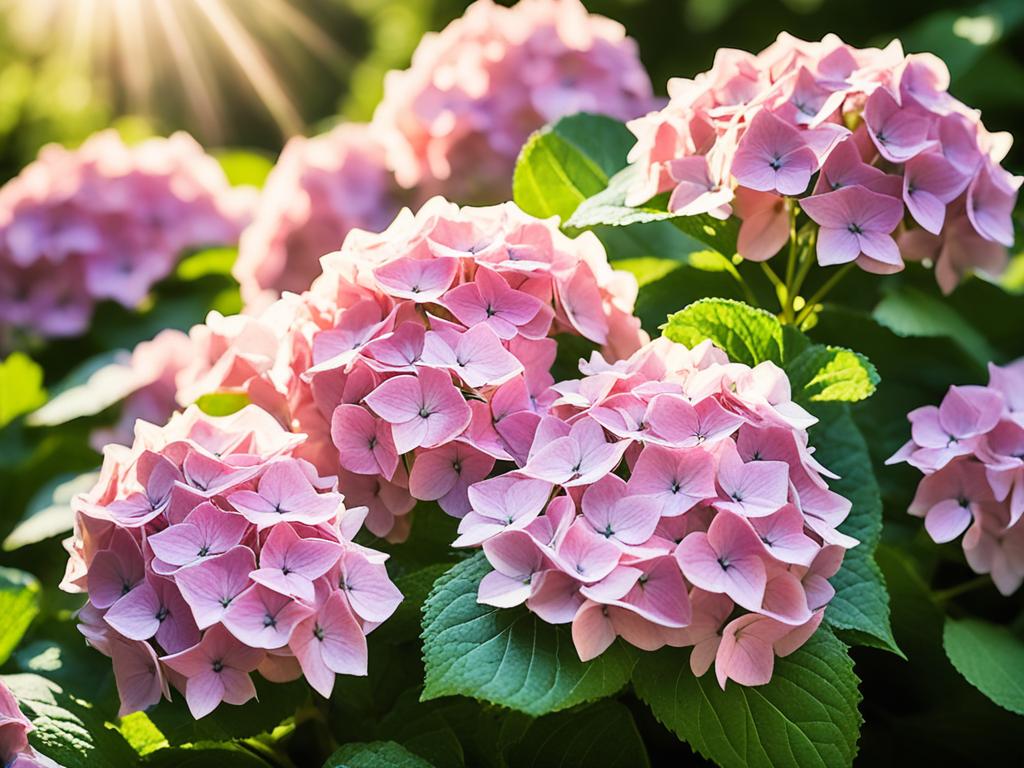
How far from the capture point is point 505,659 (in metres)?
0.73

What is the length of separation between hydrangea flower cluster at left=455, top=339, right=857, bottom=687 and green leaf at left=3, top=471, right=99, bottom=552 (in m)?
0.58

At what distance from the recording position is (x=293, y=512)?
784 millimetres

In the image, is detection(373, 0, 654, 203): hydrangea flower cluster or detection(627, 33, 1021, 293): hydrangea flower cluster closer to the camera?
detection(627, 33, 1021, 293): hydrangea flower cluster

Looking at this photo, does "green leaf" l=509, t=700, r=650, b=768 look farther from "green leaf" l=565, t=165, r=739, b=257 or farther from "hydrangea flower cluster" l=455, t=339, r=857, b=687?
"green leaf" l=565, t=165, r=739, b=257

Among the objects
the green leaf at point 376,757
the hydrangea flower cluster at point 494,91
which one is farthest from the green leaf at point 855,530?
the hydrangea flower cluster at point 494,91

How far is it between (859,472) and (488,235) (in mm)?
363

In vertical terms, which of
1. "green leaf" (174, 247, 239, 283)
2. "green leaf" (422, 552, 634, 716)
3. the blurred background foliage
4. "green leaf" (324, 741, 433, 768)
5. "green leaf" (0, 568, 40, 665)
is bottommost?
the blurred background foliage

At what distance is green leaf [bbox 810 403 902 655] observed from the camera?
83 centimetres

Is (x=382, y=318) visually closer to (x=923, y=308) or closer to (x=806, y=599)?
(x=806, y=599)

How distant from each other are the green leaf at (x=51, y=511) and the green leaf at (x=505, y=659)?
21.7 inches

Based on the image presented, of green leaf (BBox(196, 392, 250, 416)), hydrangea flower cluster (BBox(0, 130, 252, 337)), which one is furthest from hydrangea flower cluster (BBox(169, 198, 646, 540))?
hydrangea flower cluster (BBox(0, 130, 252, 337))

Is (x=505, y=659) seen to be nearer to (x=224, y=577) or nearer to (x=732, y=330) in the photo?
(x=224, y=577)

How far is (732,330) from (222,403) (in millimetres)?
454

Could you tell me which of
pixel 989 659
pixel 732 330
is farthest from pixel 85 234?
pixel 989 659
